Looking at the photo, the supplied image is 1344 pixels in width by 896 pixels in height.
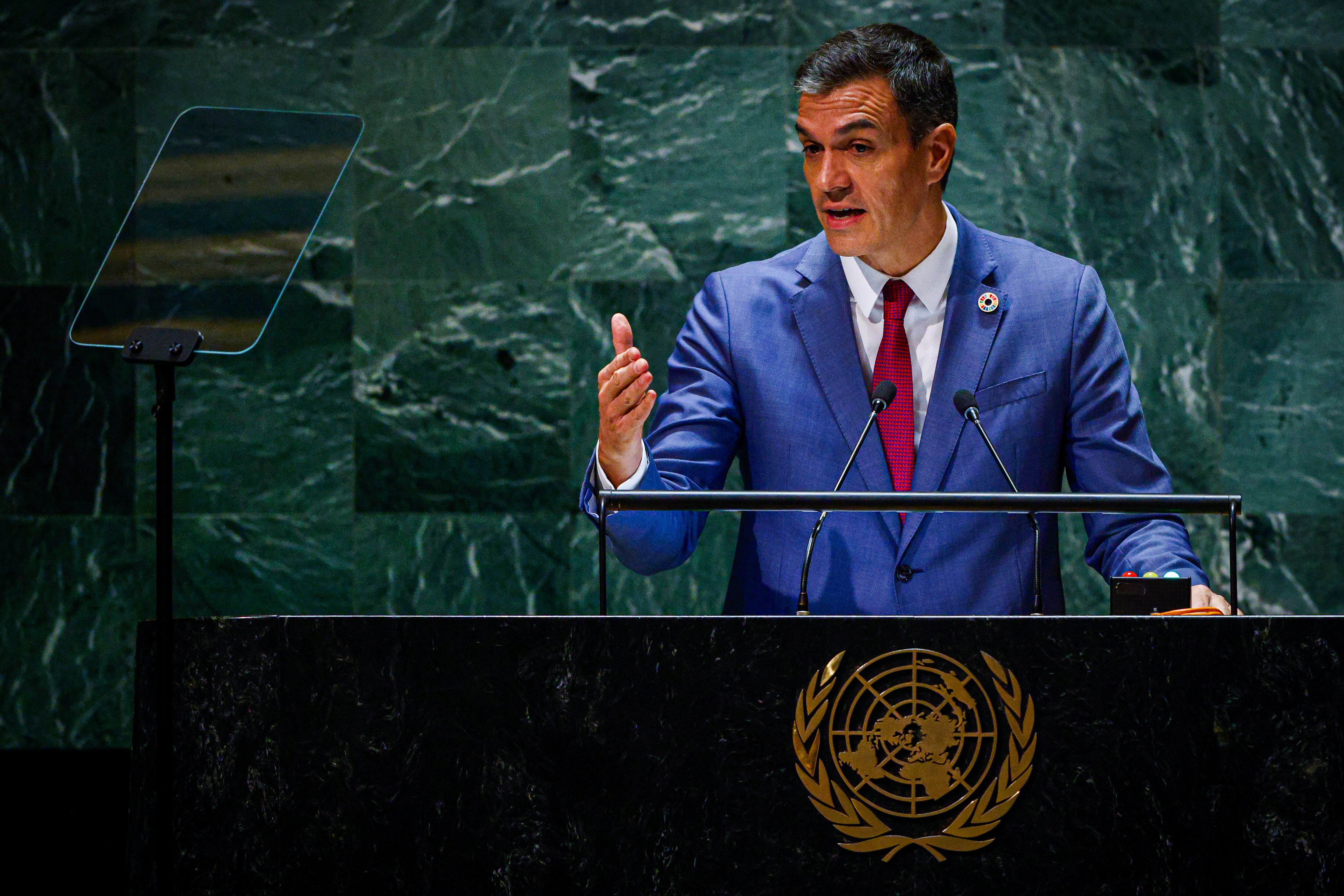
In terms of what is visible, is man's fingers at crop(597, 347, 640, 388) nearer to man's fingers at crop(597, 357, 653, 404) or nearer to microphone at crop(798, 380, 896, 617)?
man's fingers at crop(597, 357, 653, 404)

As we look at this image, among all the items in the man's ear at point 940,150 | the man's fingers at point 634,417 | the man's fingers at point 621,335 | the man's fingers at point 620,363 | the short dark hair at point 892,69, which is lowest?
the man's fingers at point 634,417

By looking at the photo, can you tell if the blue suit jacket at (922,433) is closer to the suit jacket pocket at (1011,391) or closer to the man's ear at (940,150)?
the suit jacket pocket at (1011,391)

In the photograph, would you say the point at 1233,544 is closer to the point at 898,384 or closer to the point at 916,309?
the point at 898,384

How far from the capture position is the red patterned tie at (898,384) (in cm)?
251

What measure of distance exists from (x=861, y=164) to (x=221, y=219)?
1.20 meters

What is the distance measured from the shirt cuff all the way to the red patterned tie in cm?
53

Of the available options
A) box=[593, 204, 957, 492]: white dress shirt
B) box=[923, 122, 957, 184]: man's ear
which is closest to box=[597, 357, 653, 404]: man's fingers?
box=[593, 204, 957, 492]: white dress shirt

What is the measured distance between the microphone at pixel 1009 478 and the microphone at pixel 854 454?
0.36ft

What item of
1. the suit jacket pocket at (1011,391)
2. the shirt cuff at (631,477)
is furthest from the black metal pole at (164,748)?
the suit jacket pocket at (1011,391)

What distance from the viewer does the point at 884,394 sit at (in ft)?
7.11

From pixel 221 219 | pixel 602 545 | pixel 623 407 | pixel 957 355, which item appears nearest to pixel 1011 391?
pixel 957 355

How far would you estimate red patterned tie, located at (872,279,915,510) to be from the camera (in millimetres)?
2512

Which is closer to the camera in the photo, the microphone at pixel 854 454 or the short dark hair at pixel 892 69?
the microphone at pixel 854 454

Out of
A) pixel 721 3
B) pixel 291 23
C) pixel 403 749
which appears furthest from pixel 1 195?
pixel 403 749
